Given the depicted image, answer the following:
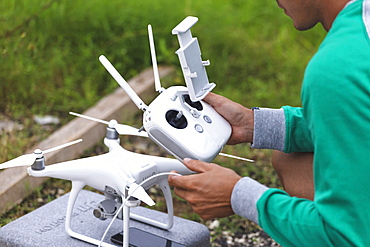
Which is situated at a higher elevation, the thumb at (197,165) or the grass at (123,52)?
the thumb at (197,165)

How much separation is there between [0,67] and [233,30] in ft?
5.23

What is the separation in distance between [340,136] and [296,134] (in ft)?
1.80

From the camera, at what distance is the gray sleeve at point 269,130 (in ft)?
5.80

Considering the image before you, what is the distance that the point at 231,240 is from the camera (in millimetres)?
2328

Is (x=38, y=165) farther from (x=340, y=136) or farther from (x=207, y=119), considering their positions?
(x=340, y=136)

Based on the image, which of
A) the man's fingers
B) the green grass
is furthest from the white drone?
the green grass

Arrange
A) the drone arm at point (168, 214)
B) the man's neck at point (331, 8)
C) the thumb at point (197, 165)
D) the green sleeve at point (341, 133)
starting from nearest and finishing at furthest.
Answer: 1. the green sleeve at point (341, 133)
2. the man's neck at point (331, 8)
3. the thumb at point (197, 165)
4. the drone arm at point (168, 214)

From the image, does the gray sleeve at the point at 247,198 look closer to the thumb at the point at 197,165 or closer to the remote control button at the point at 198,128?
the thumb at the point at 197,165

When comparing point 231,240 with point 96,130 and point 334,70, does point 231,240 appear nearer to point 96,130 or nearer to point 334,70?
point 96,130

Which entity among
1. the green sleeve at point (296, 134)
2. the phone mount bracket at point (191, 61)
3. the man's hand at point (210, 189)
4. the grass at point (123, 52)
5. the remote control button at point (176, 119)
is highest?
the phone mount bracket at point (191, 61)

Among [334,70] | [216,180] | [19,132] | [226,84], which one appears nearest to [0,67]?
[19,132]

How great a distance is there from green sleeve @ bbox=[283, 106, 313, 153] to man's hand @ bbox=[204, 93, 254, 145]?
0.11 m

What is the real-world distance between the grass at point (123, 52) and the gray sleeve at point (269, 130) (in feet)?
3.23

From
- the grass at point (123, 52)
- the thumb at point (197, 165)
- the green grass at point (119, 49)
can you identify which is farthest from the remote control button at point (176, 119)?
the green grass at point (119, 49)
